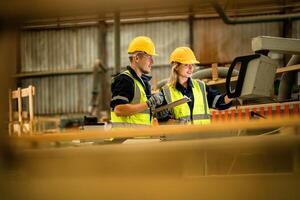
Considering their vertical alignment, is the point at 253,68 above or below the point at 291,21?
below

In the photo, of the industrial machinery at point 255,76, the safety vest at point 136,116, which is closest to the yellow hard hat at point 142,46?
the safety vest at point 136,116

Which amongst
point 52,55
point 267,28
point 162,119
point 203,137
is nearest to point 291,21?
point 267,28

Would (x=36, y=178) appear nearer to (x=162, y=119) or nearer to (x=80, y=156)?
(x=80, y=156)

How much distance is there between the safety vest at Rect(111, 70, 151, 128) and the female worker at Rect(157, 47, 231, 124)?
227mm

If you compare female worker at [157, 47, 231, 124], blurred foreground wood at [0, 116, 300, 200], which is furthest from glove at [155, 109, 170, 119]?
blurred foreground wood at [0, 116, 300, 200]

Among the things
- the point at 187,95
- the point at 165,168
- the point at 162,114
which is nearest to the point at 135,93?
the point at 162,114

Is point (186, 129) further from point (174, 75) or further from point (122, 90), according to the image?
point (174, 75)

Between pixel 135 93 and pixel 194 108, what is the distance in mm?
587

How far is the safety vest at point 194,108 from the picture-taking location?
3271 mm

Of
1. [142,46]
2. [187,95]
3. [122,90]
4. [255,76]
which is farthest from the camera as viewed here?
[187,95]

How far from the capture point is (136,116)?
9.98ft

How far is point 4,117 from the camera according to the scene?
902 millimetres

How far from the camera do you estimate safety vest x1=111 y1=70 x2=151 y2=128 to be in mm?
2959

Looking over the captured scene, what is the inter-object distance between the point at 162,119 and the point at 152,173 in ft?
8.21
